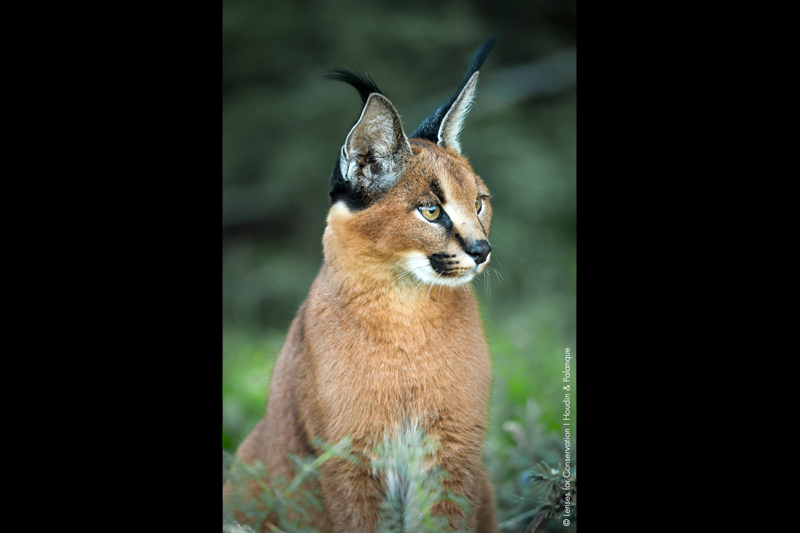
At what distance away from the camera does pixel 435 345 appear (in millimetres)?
3221

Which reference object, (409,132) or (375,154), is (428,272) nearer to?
(375,154)

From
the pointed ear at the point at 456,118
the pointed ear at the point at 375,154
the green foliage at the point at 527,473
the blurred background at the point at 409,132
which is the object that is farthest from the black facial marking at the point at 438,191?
the blurred background at the point at 409,132

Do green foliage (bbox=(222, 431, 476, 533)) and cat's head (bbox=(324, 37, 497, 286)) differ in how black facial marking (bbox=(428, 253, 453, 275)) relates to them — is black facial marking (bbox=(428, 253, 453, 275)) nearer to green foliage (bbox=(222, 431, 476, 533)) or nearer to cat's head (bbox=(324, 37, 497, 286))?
cat's head (bbox=(324, 37, 497, 286))

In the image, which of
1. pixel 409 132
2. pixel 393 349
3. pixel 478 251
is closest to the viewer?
pixel 478 251

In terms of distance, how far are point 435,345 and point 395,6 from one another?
3.35 meters

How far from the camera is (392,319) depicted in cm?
318

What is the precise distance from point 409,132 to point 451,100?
290 cm

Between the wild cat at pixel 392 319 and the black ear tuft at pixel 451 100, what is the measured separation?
0.02m

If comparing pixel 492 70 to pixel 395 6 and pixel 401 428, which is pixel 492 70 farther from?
pixel 401 428

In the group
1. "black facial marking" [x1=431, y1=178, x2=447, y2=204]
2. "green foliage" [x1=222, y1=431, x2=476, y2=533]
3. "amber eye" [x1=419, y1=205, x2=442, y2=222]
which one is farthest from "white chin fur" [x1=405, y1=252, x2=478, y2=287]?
"green foliage" [x1=222, y1=431, x2=476, y2=533]

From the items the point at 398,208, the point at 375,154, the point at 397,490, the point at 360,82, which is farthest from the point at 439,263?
the point at 397,490

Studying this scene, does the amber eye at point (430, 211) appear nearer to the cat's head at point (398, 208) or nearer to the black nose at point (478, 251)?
the cat's head at point (398, 208)

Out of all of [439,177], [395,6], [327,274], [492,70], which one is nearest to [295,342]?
[327,274]

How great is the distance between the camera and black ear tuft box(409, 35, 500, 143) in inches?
132
